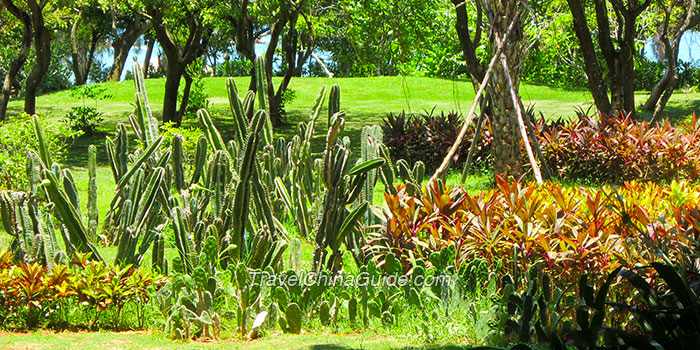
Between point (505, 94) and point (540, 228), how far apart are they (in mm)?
→ 3399

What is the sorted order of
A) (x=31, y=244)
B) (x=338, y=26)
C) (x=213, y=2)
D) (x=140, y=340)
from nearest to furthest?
1. (x=140, y=340)
2. (x=31, y=244)
3. (x=213, y=2)
4. (x=338, y=26)

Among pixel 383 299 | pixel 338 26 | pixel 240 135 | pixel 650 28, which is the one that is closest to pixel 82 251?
pixel 240 135

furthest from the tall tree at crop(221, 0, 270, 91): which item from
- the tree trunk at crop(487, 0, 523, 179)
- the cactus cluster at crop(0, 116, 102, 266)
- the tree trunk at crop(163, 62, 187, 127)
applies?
the cactus cluster at crop(0, 116, 102, 266)

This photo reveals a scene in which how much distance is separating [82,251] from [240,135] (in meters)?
1.49

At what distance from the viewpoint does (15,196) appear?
5219mm

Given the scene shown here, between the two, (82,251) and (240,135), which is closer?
(82,251)

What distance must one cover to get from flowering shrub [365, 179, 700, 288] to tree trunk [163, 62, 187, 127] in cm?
1368

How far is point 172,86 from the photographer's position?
1859cm

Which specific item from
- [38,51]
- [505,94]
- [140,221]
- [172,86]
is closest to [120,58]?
[172,86]

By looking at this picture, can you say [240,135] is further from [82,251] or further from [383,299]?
[383,299]

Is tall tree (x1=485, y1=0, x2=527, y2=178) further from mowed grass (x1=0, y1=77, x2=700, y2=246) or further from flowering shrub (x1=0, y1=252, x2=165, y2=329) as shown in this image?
mowed grass (x1=0, y1=77, x2=700, y2=246)

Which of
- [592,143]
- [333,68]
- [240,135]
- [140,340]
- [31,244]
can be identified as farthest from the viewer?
[333,68]

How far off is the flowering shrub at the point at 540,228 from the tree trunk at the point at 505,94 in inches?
86.8

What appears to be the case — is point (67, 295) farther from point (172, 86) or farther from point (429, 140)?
point (172, 86)
